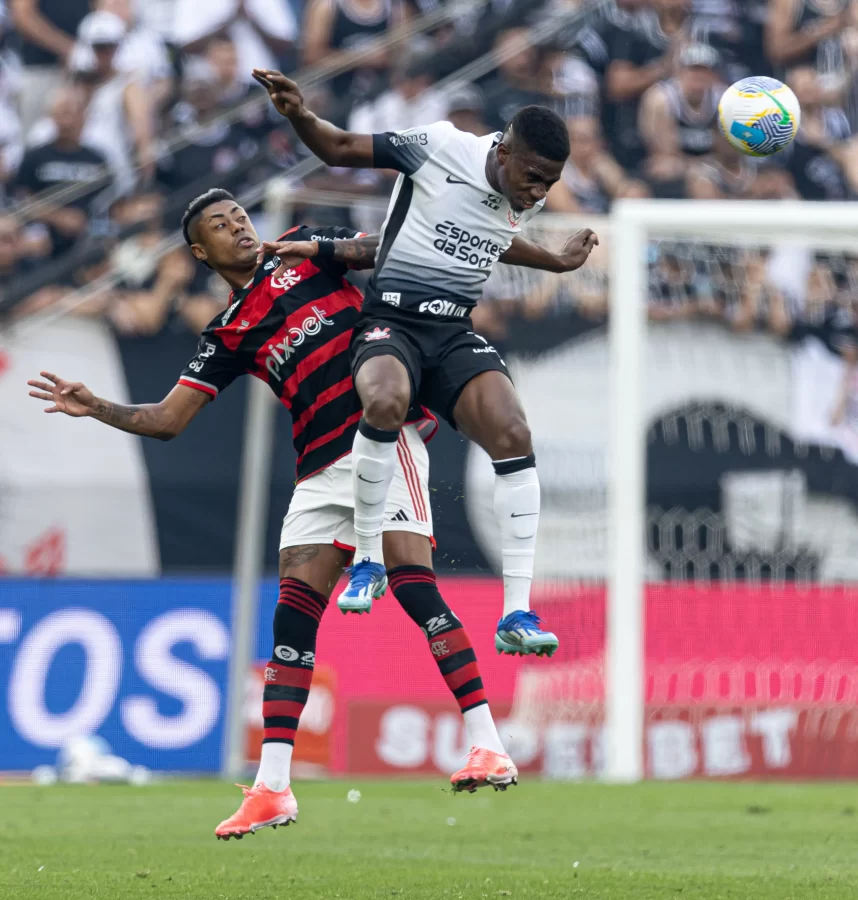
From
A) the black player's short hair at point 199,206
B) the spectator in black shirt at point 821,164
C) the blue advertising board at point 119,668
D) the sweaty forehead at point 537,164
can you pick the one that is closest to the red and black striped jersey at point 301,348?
the black player's short hair at point 199,206

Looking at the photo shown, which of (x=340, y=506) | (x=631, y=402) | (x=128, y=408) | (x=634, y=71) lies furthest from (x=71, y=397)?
(x=634, y=71)

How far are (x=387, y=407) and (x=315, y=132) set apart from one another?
111 centimetres

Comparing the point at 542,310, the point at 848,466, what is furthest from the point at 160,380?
the point at 848,466

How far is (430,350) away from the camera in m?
6.73

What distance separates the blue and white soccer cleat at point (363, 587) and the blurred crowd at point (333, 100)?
7.68 meters

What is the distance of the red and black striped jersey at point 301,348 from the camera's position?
7.07 meters

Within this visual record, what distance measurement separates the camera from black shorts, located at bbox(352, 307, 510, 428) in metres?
6.64

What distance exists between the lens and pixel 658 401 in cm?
1339

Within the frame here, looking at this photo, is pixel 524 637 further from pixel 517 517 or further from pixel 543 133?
pixel 543 133

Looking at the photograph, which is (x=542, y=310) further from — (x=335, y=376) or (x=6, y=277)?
(x=335, y=376)

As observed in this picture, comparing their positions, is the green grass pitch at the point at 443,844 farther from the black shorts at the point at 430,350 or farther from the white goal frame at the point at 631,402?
the black shorts at the point at 430,350

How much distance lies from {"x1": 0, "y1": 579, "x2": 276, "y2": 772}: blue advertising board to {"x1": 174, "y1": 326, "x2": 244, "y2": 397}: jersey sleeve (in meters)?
6.20

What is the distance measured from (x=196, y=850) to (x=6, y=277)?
8244mm

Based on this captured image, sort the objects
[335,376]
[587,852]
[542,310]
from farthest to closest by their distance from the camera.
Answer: [542,310]
[587,852]
[335,376]
